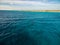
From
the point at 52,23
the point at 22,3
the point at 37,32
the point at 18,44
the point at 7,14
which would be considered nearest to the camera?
the point at 18,44

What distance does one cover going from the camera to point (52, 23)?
1.30 meters

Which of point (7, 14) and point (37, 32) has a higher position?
point (7, 14)

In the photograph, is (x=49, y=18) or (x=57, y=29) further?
(x=49, y=18)

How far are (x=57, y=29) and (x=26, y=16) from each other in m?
0.48

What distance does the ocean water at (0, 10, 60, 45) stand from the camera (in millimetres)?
1076

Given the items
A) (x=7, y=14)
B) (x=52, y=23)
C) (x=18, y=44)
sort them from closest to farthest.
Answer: (x=18, y=44), (x=52, y=23), (x=7, y=14)

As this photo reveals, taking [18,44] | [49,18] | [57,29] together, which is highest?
[49,18]

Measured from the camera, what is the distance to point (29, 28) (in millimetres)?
1213

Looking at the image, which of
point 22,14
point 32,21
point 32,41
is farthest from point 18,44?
point 22,14

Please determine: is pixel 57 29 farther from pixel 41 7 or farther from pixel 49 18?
pixel 41 7

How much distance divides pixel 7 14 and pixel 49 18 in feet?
2.08

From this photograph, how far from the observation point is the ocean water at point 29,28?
1.08 meters

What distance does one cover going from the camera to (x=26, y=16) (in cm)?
139

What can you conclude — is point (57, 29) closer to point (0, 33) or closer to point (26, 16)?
point (26, 16)
